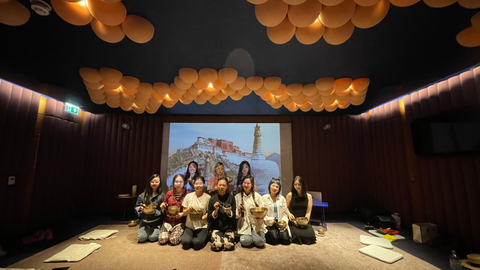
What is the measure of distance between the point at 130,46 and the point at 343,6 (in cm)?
222

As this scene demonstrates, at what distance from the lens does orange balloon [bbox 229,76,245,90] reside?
9.56ft

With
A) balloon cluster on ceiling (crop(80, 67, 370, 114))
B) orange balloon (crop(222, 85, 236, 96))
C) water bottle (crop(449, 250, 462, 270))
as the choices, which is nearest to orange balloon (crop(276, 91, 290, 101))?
balloon cluster on ceiling (crop(80, 67, 370, 114))

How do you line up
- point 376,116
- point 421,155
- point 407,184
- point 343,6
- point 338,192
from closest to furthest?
point 343,6 → point 421,155 → point 407,184 → point 376,116 → point 338,192

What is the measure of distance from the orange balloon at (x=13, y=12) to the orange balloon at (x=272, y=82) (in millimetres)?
2555

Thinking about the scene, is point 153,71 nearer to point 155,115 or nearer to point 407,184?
point 155,115

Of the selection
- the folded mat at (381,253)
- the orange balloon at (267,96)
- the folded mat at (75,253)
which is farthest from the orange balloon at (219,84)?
the folded mat at (381,253)

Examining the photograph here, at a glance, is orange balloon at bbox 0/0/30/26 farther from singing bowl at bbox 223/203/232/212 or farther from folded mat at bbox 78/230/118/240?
folded mat at bbox 78/230/118/240

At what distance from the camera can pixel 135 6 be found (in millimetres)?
1703

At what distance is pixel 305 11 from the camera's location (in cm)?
154

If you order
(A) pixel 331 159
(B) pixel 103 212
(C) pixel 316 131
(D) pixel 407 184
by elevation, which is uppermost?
(C) pixel 316 131

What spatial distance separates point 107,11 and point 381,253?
409 centimetres

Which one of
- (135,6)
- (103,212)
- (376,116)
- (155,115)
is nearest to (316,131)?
(376,116)

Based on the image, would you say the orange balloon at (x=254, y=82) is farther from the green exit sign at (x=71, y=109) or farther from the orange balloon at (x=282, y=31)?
the green exit sign at (x=71, y=109)

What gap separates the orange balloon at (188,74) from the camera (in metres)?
2.73
